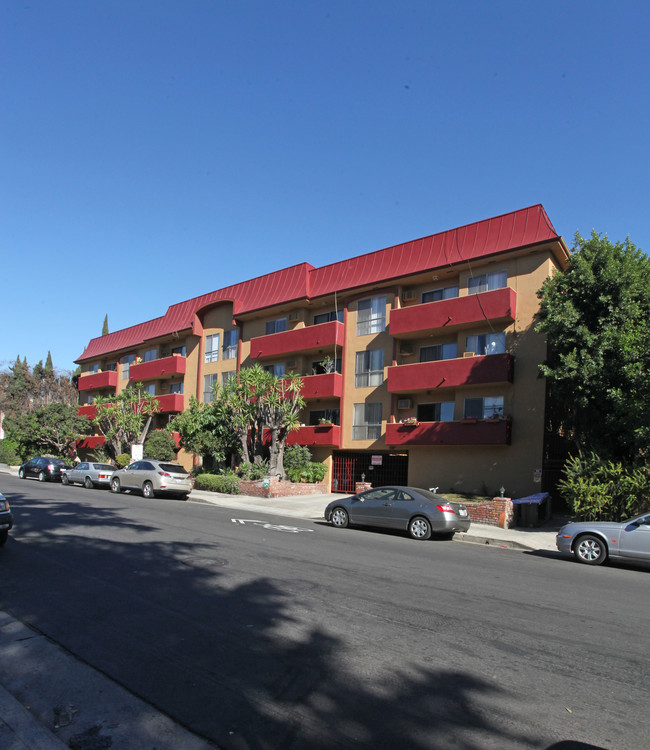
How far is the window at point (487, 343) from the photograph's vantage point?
23.0m

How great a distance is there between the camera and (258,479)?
88.0ft

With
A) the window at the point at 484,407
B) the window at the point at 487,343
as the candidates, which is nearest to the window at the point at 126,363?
the window at the point at 487,343

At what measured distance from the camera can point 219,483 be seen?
89.6 feet

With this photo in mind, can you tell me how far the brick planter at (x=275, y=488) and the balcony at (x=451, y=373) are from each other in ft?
20.4

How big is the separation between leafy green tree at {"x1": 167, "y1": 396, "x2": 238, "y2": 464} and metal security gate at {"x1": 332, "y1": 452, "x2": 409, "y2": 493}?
582cm

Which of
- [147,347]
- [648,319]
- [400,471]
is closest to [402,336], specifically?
[400,471]

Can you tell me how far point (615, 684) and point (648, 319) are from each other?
1437 centimetres

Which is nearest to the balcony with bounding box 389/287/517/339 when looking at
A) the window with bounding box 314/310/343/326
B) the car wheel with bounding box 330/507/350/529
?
the window with bounding box 314/310/343/326

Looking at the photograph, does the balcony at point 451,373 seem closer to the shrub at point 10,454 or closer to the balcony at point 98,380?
the balcony at point 98,380

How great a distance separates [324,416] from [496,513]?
13469mm

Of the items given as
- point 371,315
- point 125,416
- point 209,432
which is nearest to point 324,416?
point 371,315

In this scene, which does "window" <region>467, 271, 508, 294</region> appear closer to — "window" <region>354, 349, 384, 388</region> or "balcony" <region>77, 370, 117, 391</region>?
"window" <region>354, 349, 384, 388</region>

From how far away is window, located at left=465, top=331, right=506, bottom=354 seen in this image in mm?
23000

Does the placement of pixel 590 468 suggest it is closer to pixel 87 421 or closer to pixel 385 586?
pixel 385 586
